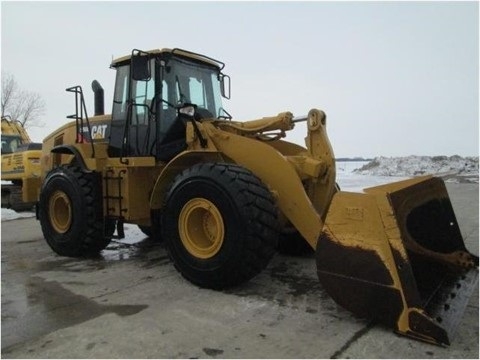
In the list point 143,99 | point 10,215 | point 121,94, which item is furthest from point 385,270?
point 10,215

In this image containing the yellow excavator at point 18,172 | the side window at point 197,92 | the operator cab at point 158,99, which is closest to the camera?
the operator cab at point 158,99

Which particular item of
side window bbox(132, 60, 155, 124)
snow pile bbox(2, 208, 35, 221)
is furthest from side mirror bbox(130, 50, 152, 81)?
snow pile bbox(2, 208, 35, 221)

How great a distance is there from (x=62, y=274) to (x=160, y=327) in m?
2.21

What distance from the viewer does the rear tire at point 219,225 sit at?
397 centimetres

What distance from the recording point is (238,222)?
398 cm

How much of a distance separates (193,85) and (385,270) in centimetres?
364

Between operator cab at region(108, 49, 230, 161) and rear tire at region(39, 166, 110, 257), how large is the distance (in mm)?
622

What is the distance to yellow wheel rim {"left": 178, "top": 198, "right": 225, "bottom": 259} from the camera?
4.39 meters

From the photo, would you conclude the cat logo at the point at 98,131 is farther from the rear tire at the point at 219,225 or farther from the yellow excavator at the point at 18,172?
the yellow excavator at the point at 18,172

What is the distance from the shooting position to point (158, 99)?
5.45m

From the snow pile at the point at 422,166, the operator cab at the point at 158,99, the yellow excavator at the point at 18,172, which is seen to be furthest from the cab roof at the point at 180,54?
the snow pile at the point at 422,166

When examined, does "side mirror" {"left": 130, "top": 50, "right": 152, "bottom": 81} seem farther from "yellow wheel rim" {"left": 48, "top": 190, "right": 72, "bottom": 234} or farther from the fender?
"yellow wheel rim" {"left": 48, "top": 190, "right": 72, "bottom": 234}

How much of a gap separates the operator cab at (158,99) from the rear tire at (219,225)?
1110mm

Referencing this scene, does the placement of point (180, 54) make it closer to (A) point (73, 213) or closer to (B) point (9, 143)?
(A) point (73, 213)
